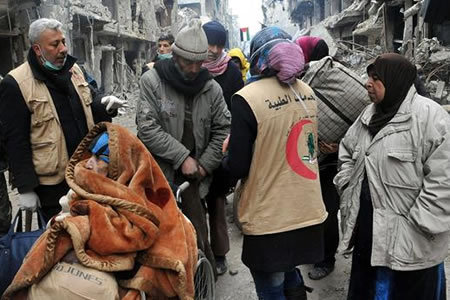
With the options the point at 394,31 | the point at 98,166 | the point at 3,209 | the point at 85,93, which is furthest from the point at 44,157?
the point at 394,31

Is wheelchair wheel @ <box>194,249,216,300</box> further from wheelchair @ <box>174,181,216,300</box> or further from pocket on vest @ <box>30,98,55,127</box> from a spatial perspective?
pocket on vest @ <box>30,98,55,127</box>

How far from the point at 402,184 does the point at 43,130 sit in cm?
240

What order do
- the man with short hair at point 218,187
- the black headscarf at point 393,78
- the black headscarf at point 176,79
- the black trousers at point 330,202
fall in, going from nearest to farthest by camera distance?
the black headscarf at point 393,78 → the black headscarf at point 176,79 → the black trousers at point 330,202 → the man with short hair at point 218,187

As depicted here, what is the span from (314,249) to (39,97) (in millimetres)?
2120

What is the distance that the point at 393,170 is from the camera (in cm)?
209

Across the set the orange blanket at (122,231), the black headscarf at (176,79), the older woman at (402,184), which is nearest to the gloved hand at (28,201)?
the orange blanket at (122,231)

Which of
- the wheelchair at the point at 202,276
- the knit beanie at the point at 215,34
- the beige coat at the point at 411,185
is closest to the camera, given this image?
the beige coat at the point at 411,185

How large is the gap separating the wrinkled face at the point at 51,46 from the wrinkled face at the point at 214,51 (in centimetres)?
134

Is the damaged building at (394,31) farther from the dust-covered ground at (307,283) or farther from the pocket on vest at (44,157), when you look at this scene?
the pocket on vest at (44,157)

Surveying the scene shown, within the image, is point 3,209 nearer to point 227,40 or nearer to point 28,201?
point 28,201

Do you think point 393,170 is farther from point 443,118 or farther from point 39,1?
point 39,1

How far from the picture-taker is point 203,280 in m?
2.41

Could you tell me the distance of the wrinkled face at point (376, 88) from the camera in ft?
7.06

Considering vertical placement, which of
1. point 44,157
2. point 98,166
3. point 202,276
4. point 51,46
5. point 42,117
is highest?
point 51,46
